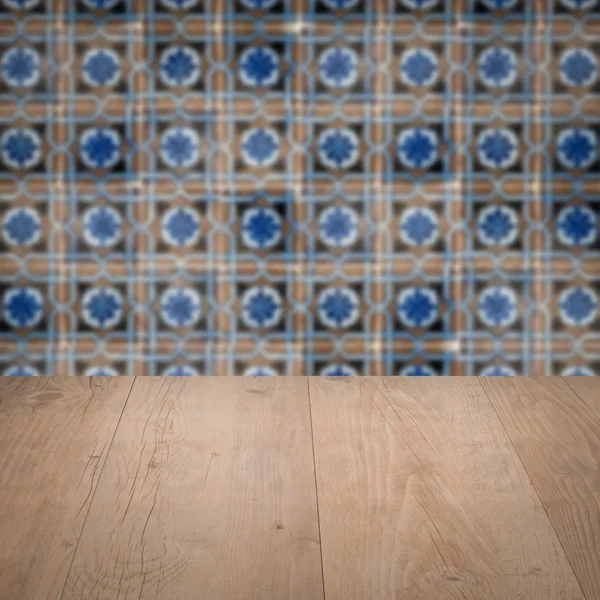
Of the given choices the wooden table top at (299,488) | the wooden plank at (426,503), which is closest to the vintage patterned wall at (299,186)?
the wooden table top at (299,488)

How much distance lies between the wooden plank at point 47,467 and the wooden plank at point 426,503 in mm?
356

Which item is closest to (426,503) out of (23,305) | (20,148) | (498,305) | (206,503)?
(206,503)

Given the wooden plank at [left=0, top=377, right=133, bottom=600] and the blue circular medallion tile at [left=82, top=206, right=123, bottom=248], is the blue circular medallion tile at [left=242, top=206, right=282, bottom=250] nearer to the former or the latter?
the blue circular medallion tile at [left=82, top=206, right=123, bottom=248]

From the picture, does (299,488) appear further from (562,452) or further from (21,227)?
(21,227)

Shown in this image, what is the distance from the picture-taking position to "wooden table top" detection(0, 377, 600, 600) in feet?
3.89

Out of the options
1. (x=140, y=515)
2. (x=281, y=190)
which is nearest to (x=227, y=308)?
(x=281, y=190)

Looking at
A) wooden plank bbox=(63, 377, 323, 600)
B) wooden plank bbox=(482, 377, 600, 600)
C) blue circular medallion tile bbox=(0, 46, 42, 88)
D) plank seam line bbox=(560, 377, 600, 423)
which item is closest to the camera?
wooden plank bbox=(63, 377, 323, 600)

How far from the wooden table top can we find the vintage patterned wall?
105 millimetres

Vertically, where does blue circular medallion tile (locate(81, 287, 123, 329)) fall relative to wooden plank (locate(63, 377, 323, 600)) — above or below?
above

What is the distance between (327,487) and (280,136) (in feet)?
2.72

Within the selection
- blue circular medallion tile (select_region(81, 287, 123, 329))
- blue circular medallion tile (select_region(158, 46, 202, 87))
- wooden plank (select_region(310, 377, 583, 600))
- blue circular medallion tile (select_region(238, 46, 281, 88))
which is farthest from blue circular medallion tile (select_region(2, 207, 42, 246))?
wooden plank (select_region(310, 377, 583, 600))

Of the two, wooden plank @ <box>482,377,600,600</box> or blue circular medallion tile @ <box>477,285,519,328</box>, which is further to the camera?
blue circular medallion tile @ <box>477,285,519,328</box>

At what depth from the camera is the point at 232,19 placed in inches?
76.5

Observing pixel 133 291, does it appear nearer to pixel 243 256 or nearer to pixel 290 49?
pixel 243 256
